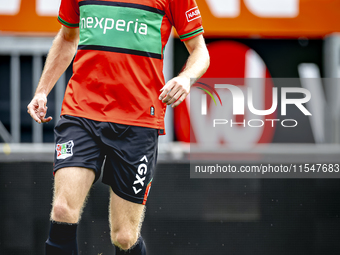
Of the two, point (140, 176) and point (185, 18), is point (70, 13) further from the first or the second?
point (140, 176)

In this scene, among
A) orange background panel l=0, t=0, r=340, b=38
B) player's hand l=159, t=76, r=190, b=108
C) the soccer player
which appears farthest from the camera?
orange background panel l=0, t=0, r=340, b=38

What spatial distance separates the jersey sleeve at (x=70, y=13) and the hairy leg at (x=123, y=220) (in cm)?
104

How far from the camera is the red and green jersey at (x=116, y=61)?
2.50m

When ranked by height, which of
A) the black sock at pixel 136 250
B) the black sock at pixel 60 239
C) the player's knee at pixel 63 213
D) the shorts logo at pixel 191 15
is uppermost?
the shorts logo at pixel 191 15

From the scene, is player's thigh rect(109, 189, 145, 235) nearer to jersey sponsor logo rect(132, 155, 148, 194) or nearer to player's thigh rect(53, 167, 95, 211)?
jersey sponsor logo rect(132, 155, 148, 194)

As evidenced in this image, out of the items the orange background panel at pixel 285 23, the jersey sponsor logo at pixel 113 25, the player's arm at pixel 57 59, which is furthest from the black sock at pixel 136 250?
the orange background panel at pixel 285 23

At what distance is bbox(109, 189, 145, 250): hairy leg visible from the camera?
2621 mm

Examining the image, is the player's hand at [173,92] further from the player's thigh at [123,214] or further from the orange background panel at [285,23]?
the orange background panel at [285,23]

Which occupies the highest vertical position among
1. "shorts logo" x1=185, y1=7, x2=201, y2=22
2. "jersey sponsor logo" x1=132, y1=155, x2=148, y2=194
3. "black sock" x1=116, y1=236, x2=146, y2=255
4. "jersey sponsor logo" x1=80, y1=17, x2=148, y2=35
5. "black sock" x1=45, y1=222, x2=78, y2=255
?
"shorts logo" x1=185, y1=7, x2=201, y2=22

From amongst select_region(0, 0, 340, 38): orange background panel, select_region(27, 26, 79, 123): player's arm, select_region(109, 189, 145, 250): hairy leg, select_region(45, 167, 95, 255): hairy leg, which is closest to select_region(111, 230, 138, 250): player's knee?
select_region(109, 189, 145, 250): hairy leg

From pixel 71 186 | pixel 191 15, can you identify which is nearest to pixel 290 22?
pixel 191 15

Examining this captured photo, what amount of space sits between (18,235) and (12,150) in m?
0.89

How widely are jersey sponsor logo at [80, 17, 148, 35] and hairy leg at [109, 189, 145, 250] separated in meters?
0.93

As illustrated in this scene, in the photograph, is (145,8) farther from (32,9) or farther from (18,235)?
(32,9)
